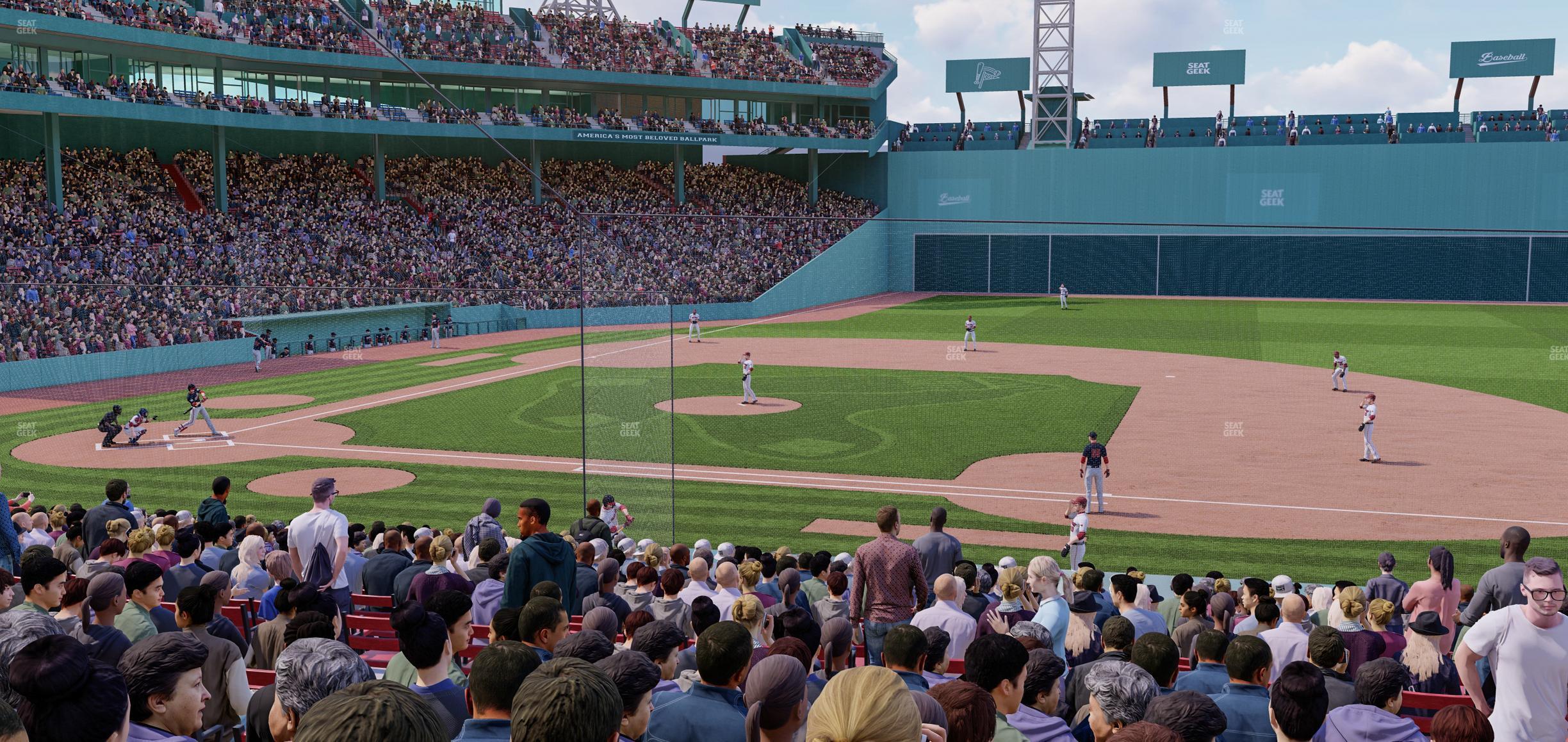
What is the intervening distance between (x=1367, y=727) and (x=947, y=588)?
3184 millimetres

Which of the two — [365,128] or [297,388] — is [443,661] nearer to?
[297,388]

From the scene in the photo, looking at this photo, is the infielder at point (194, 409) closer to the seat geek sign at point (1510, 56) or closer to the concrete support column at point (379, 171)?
the concrete support column at point (379, 171)

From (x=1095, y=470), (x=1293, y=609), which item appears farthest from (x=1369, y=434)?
(x=1293, y=609)

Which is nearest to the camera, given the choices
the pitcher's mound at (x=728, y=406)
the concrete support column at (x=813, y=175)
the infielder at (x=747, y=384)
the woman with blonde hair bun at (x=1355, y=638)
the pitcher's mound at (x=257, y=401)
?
the woman with blonde hair bun at (x=1355, y=638)

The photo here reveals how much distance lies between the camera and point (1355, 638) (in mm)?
8398

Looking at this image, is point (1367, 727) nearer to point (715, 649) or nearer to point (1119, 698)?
point (1119, 698)

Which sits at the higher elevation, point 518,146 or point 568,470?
point 518,146

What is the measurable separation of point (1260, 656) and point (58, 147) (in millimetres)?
45854

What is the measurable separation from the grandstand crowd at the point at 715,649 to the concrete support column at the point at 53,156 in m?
34.8

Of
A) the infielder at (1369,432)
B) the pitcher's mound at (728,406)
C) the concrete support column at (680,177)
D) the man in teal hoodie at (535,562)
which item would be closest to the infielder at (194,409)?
the pitcher's mound at (728,406)

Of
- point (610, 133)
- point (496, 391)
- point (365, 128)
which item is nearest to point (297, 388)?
point (496, 391)

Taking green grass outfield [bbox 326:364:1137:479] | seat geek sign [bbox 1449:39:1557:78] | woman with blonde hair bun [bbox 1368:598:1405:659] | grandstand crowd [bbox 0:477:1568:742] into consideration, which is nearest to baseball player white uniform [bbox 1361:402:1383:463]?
green grass outfield [bbox 326:364:1137:479]

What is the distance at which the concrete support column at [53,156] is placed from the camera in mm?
41062

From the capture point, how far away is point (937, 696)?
4809 mm
